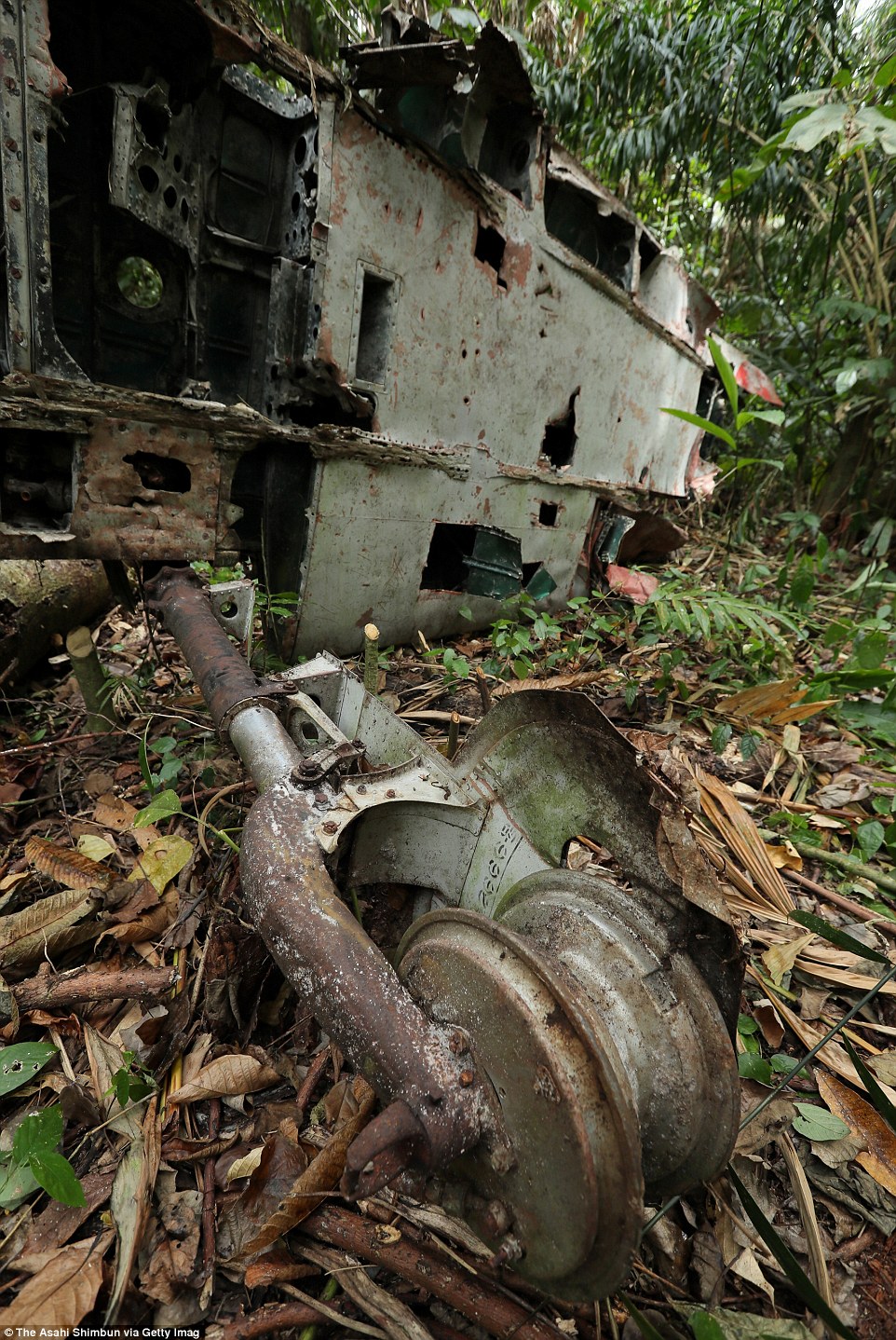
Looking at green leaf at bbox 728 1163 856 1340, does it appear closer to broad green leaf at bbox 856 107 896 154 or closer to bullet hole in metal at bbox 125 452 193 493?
bullet hole in metal at bbox 125 452 193 493

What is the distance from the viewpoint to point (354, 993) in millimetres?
1197

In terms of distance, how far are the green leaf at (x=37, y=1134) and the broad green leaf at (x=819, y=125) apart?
597 centimetres

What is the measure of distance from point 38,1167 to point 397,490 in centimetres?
333

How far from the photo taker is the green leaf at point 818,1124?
61.3 inches

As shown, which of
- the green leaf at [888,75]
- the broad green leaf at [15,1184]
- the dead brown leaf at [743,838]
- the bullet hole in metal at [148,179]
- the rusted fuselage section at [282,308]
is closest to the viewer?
the broad green leaf at [15,1184]

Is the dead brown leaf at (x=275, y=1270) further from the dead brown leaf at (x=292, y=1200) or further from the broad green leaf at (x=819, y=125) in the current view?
→ the broad green leaf at (x=819, y=125)

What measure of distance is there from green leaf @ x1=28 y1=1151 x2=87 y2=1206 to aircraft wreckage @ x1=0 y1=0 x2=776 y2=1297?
1.98 ft

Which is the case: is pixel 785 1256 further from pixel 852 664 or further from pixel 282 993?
pixel 852 664

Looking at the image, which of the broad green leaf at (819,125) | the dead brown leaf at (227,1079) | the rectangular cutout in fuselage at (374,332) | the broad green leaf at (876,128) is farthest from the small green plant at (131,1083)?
the broad green leaf at (876,128)

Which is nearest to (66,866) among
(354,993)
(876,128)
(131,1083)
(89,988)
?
(89,988)

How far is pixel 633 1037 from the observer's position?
1197 millimetres

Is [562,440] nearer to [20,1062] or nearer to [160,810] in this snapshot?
[160,810]

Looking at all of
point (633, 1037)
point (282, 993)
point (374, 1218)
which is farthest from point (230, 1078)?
point (633, 1037)

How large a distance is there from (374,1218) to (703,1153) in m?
0.72
